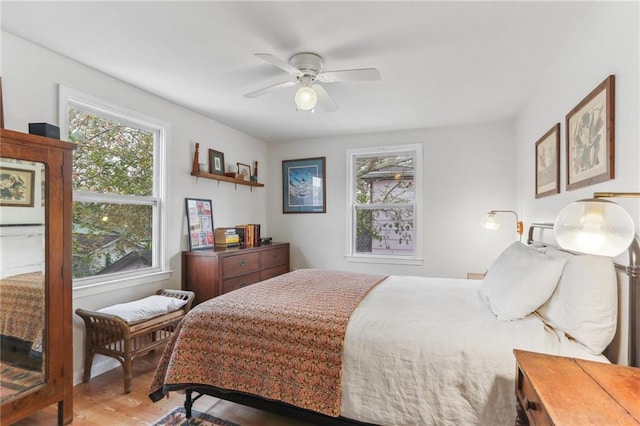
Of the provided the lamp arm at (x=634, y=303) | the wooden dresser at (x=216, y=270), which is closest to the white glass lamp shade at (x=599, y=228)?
the lamp arm at (x=634, y=303)

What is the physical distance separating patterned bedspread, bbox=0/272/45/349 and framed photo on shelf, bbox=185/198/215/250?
1.55 meters

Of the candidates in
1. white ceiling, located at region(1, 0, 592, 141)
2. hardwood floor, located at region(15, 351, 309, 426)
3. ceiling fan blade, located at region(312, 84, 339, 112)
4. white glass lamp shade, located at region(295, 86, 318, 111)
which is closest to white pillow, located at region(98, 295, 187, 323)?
hardwood floor, located at region(15, 351, 309, 426)

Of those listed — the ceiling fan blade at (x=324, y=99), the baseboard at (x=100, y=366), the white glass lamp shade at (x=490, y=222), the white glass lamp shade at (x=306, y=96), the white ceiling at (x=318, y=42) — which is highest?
the white ceiling at (x=318, y=42)

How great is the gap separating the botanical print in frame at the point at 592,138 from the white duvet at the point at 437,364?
85 cm

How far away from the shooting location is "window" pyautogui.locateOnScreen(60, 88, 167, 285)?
2467mm

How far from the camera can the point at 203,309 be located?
1.90 m

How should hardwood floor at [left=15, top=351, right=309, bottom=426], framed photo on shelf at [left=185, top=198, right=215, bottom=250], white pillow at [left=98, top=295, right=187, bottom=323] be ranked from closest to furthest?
1. hardwood floor at [left=15, top=351, right=309, bottom=426]
2. white pillow at [left=98, top=295, right=187, bottom=323]
3. framed photo on shelf at [left=185, top=198, right=215, bottom=250]

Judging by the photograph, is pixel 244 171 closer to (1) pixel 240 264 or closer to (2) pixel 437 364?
(1) pixel 240 264

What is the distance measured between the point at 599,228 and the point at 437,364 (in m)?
0.84

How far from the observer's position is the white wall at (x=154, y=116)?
2.06m

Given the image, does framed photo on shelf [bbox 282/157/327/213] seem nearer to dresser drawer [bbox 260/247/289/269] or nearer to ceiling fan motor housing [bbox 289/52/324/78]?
dresser drawer [bbox 260/247/289/269]

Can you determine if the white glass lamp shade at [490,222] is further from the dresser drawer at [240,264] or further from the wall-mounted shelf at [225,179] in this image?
the wall-mounted shelf at [225,179]

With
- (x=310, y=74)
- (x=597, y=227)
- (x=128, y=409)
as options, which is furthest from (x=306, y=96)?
(x=128, y=409)

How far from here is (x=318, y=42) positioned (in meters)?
2.03
